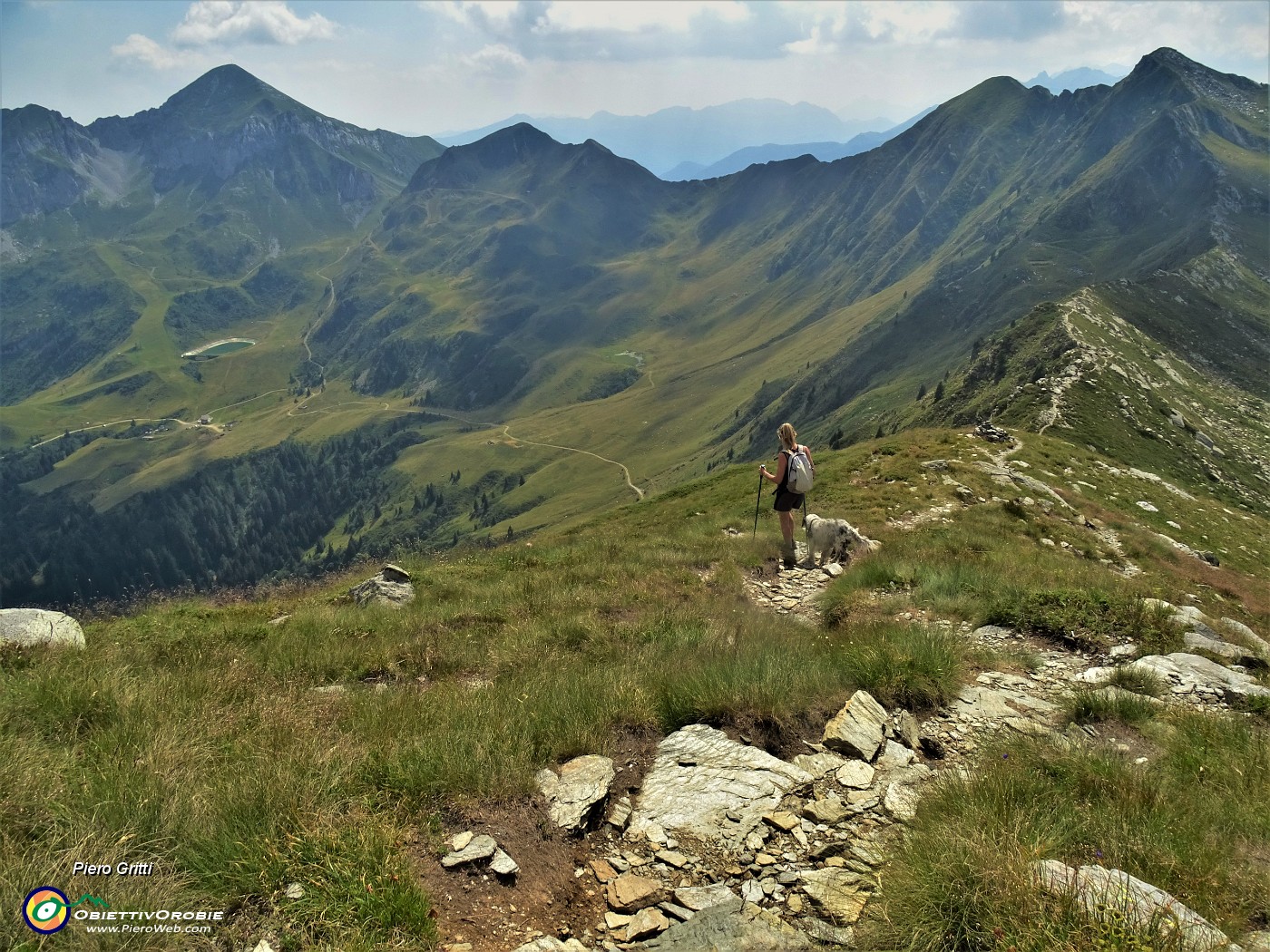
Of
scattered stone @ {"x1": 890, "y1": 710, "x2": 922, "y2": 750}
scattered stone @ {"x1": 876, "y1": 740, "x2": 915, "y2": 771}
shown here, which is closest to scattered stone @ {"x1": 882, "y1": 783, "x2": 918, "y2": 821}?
scattered stone @ {"x1": 876, "y1": 740, "x2": 915, "y2": 771}

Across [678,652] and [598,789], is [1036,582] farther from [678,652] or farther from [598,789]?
[598,789]

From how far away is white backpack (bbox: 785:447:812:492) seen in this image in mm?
16641

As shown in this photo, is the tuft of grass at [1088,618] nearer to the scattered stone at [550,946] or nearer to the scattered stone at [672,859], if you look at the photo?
the scattered stone at [672,859]

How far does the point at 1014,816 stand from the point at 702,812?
2.58 metres

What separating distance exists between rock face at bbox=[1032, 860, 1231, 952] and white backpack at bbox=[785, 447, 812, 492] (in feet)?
41.4

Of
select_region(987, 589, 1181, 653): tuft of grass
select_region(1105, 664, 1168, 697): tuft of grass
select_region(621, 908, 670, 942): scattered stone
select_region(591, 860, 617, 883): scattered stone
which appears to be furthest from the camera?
select_region(987, 589, 1181, 653): tuft of grass

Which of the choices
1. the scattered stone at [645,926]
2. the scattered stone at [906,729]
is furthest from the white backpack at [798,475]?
the scattered stone at [645,926]

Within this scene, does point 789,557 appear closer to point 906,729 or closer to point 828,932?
point 906,729

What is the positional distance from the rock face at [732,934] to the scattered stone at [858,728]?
2.41m

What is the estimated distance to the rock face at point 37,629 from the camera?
9508 millimetres

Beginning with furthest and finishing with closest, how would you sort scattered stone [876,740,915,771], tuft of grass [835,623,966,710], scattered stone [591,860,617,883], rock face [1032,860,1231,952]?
tuft of grass [835,623,966,710]
scattered stone [876,740,915,771]
scattered stone [591,860,617,883]
rock face [1032,860,1231,952]

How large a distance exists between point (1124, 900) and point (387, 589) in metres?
14.6

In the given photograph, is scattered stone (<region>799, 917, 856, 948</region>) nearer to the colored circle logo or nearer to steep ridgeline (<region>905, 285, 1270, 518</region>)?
the colored circle logo

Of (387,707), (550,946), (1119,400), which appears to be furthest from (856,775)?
(1119,400)
